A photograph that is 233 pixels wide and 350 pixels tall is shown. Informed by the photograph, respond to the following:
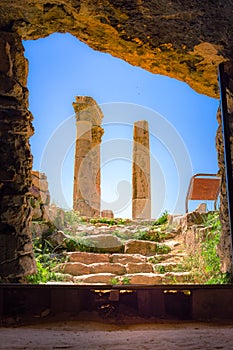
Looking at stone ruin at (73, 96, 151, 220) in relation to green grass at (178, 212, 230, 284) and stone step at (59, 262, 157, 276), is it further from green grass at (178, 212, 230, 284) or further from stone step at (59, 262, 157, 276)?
green grass at (178, 212, 230, 284)

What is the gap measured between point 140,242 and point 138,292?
3.27 m

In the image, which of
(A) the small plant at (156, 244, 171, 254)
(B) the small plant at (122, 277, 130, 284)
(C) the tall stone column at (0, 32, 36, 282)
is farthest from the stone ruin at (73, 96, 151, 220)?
(C) the tall stone column at (0, 32, 36, 282)

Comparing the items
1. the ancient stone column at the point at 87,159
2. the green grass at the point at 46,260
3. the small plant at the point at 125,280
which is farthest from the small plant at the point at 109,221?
the small plant at the point at 125,280

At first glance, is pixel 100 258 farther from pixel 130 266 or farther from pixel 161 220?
pixel 161 220

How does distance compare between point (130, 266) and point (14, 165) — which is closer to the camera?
point (14, 165)

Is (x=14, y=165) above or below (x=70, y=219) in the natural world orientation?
above

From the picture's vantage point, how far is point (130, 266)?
4.52m

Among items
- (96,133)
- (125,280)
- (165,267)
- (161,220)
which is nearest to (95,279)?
(125,280)

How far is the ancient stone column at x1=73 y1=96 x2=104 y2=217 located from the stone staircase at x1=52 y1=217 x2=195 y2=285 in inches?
203

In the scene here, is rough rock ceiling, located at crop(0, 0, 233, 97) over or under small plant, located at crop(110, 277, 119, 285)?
over

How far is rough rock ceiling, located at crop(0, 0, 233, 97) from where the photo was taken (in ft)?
9.73

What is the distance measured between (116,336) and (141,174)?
10503mm

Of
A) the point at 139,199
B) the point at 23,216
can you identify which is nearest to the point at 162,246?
the point at 23,216

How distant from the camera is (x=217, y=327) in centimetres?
193
